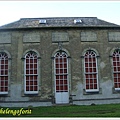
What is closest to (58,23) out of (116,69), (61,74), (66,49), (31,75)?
(66,49)

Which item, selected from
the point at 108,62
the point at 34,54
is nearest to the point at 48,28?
the point at 34,54

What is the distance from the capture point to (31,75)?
39.1 ft

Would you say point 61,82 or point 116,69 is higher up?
point 116,69

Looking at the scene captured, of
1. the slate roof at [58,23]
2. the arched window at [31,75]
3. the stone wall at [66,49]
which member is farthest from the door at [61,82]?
the slate roof at [58,23]

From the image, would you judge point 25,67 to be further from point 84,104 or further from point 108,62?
point 108,62

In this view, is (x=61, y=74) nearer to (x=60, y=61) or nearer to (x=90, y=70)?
(x=60, y=61)

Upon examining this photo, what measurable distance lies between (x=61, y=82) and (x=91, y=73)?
1.69 m

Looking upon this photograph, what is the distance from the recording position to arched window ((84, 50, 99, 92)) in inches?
477

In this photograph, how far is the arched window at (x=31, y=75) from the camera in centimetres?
1177

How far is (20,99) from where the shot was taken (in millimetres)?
11633

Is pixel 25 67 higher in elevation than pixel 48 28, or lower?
lower

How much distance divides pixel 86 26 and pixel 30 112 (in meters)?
5.88

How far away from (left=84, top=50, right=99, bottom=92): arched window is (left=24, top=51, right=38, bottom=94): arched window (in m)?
2.67

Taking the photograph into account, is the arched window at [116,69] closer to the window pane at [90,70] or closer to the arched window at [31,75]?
the window pane at [90,70]
